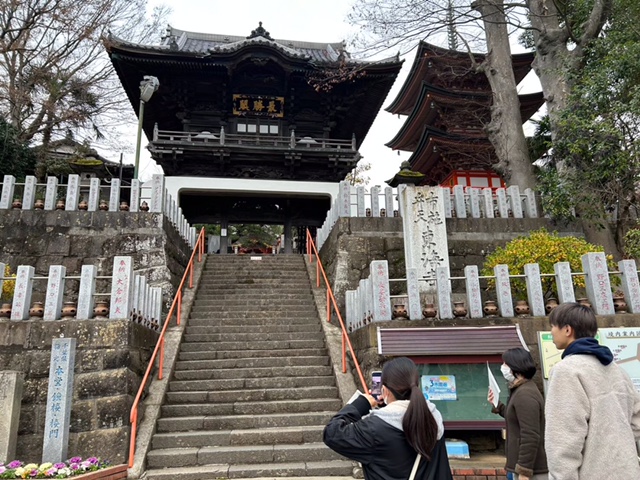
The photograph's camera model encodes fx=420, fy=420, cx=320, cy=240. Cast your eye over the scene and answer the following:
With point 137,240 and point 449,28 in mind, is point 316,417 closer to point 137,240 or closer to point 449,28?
point 137,240

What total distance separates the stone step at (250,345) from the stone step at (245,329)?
43 centimetres

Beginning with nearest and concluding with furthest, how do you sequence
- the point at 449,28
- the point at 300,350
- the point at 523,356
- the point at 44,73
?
the point at 523,356, the point at 300,350, the point at 449,28, the point at 44,73

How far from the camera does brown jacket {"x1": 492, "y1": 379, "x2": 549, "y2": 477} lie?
2.55 meters

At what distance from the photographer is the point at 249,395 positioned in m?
6.04

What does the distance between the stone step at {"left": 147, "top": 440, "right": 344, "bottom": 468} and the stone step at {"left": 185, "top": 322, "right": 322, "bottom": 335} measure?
8.88 feet

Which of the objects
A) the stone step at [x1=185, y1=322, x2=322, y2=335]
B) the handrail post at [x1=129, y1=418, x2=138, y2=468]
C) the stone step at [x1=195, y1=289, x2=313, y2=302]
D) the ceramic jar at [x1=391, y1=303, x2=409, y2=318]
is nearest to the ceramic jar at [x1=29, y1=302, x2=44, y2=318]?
the handrail post at [x1=129, y1=418, x2=138, y2=468]

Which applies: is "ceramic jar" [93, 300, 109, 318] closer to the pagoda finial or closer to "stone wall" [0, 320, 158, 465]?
"stone wall" [0, 320, 158, 465]

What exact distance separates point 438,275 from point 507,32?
890 centimetres

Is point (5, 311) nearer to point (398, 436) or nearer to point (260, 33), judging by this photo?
point (398, 436)

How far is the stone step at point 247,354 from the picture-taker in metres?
6.86

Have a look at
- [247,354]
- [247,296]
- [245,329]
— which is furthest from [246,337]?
[247,296]

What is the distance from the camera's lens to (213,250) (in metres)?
18.6

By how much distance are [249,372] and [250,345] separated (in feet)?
2.27

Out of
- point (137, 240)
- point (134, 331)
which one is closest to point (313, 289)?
point (137, 240)
